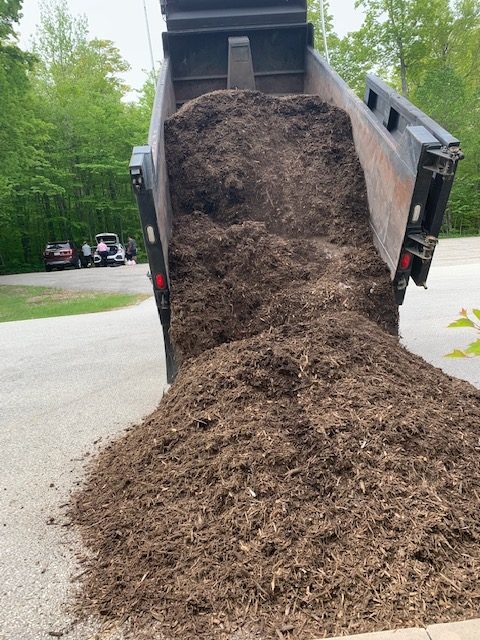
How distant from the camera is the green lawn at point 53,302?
35.4 ft

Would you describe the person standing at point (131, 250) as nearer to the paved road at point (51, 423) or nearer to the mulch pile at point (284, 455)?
the paved road at point (51, 423)

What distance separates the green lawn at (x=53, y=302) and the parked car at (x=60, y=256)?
7133mm

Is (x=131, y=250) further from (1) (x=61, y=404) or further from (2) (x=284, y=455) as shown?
(2) (x=284, y=455)

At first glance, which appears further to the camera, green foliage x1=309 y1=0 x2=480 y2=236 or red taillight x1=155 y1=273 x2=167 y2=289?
green foliage x1=309 y1=0 x2=480 y2=236

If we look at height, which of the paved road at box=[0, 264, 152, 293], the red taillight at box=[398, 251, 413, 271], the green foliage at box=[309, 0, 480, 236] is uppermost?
the green foliage at box=[309, 0, 480, 236]

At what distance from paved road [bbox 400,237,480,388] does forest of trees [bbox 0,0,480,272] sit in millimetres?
17018

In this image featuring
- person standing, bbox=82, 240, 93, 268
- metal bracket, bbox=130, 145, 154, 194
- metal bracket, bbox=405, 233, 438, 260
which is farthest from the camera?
person standing, bbox=82, 240, 93, 268

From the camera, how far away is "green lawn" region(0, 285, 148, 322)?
10781mm

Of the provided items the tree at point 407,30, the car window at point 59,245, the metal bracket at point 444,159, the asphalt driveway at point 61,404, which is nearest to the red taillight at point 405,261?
the metal bracket at point 444,159

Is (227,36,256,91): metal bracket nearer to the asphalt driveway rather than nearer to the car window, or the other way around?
the asphalt driveway

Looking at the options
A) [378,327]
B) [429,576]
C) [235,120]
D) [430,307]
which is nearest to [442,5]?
[430,307]

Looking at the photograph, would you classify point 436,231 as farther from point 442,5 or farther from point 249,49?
point 442,5

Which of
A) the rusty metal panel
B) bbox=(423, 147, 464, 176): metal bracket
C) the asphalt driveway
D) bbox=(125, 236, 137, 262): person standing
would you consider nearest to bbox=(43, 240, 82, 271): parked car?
bbox=(125, 236, 137, 262): person standing

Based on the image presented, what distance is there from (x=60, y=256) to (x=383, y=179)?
68.3 feet
